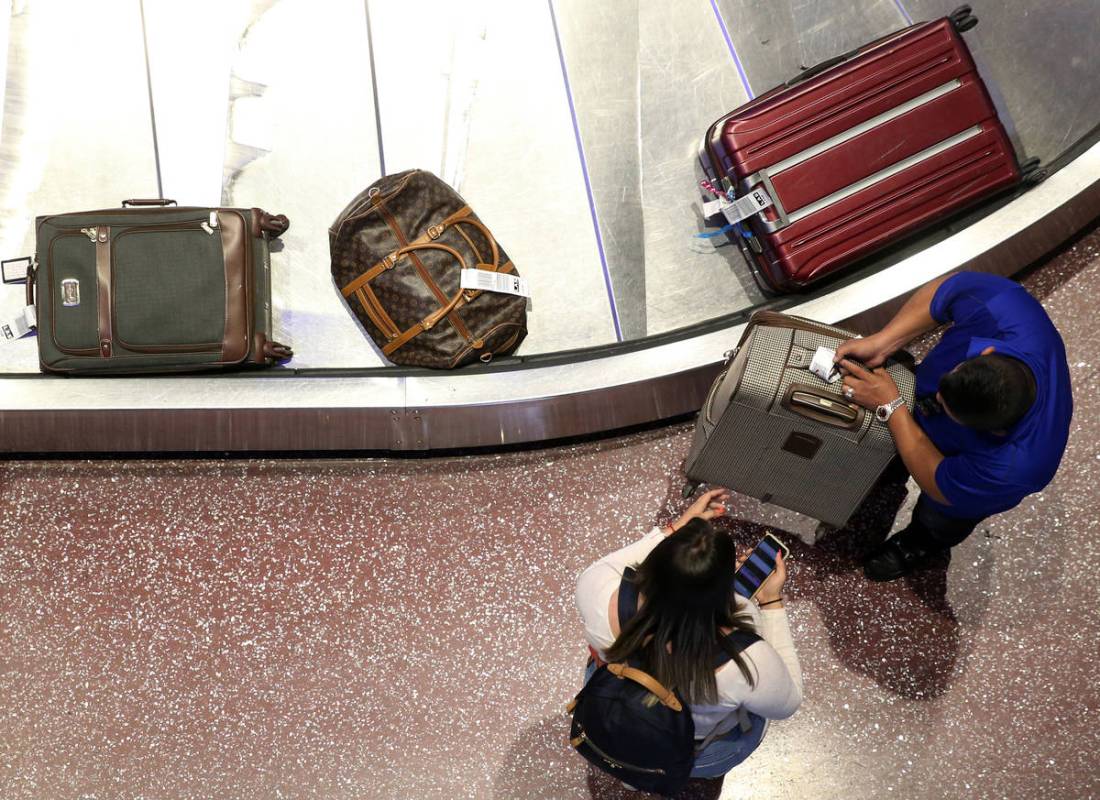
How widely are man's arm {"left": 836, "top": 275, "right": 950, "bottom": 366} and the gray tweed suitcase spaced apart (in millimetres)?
52

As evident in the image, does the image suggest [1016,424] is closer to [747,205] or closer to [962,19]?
[747,205]

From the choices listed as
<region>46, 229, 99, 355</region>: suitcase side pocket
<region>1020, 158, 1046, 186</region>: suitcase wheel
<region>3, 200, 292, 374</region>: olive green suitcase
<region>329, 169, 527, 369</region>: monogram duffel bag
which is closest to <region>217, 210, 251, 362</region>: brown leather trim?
<region>3, 200, 292, 374</region>: olive green suitcase

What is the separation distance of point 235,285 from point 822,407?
5.37 feet

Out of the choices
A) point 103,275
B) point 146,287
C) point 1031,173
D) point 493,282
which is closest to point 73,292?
point 103,275

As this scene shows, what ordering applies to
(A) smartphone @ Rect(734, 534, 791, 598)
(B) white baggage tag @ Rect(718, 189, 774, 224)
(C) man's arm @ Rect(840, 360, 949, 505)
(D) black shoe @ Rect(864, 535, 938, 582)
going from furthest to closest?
(B) white baggage tag @ Rect(718, 189, 774, 224), (D) black shoe @ Rect(864, 535, 938, 582), (A) smartphone @ Rect(734, 534, 791, 598), (C) man's arm @ Rect(840, 360, 949, 505)

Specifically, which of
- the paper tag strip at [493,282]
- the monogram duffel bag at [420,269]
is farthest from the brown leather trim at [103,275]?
the paper tag strip at [493,282]

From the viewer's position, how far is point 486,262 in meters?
2.36

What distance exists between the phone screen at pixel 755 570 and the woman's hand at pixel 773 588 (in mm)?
23

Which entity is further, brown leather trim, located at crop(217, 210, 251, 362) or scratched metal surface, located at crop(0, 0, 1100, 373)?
scratched metal surface, located at crop(0, 0, 1100, 373)

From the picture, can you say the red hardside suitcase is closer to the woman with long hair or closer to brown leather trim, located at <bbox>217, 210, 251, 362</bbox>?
the woman with long hair

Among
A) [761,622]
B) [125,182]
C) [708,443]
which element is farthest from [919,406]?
[125,182]

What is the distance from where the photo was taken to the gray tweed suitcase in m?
1.91

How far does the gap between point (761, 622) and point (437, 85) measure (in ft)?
6.27

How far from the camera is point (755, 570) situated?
6.62ft
